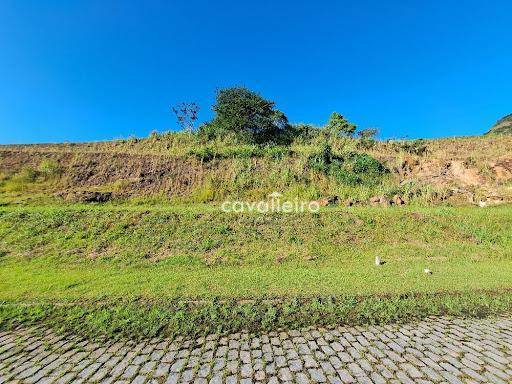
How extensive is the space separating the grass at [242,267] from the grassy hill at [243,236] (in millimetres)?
43

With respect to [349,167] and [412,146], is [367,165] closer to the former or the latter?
[349,167]

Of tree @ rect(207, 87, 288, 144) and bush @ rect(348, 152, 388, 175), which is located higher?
tree @ rect(207, 87, 288, 144)

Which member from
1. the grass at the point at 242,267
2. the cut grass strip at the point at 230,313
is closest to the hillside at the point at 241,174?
the grass at the point at 242,267

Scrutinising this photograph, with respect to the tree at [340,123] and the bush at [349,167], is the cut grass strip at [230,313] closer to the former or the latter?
the bush at [349,167]

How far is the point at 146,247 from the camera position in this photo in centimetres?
938

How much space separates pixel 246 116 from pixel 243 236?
A: 47.4ft

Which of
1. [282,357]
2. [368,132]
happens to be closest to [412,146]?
[368,132]

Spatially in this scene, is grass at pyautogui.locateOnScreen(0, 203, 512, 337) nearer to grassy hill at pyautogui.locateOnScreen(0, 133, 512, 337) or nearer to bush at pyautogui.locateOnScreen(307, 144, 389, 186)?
grassy hill at pyautogui.locateOnScreen(0, 133, 512, 337)

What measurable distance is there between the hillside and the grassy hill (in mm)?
83

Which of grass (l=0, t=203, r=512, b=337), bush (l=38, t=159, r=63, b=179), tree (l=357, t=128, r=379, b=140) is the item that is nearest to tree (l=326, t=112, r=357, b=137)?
tree (l=357, t=128, r=379, b=140)

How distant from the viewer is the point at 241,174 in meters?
16.3

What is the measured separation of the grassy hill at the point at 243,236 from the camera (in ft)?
19.1

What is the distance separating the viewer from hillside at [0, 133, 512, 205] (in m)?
14.7

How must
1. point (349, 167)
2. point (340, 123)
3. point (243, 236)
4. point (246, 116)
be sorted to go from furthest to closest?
point (340, 123)
point (246, 116)
point (349, 167)
point (243, 236)
